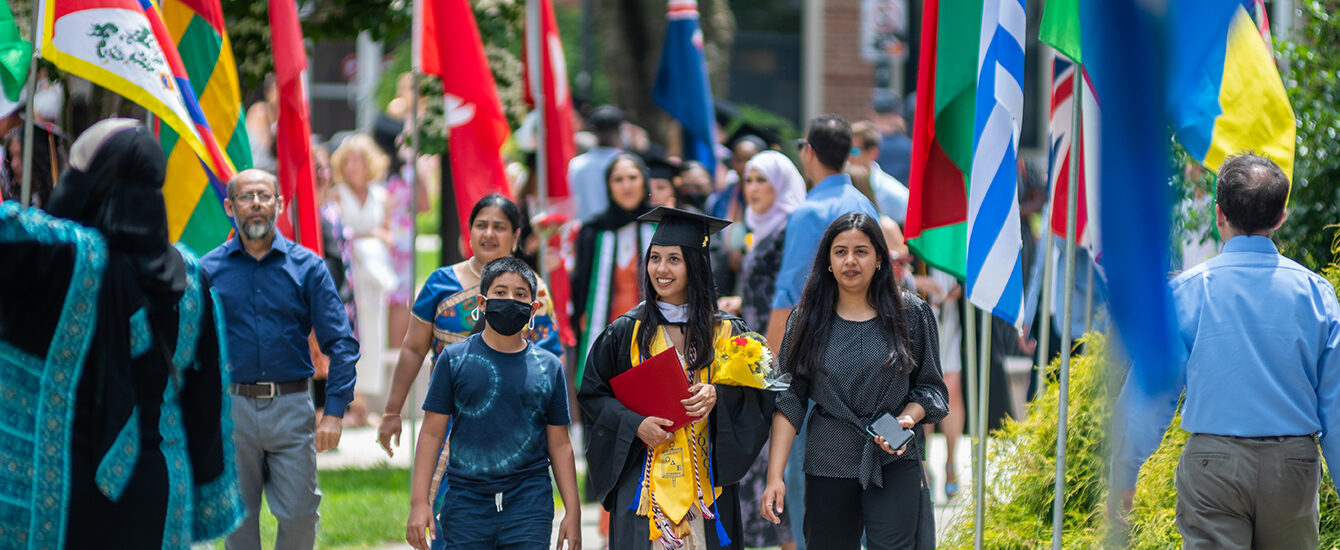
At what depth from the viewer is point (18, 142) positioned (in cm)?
746

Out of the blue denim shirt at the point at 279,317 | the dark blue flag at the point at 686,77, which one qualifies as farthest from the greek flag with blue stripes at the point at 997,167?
the dark blue flag at the point at 686,77

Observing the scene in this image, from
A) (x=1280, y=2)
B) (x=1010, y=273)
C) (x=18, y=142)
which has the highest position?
(x=1280, y=2)

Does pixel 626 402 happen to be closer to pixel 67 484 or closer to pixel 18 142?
pixel 67 484

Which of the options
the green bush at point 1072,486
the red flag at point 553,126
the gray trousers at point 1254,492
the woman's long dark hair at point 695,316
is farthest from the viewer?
the red flag at point 553,126

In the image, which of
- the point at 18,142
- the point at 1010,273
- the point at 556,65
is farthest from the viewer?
the point at 556,65

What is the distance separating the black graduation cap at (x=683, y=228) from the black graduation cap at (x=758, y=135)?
A: 5.56 meters

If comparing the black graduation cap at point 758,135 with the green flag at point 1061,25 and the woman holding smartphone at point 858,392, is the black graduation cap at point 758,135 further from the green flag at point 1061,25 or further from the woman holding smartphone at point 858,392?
the green flag at point 1061,25

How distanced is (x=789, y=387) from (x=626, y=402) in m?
0.60

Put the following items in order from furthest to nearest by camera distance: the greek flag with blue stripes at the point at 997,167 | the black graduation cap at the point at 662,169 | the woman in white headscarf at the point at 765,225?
the black graduation cap at the point at 662,169 < the woman in white headscarf at the point at 765,225 < the greek flag with blue stripes at the point at 997,167

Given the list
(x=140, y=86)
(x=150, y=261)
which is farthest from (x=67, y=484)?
(x=140, y=86)

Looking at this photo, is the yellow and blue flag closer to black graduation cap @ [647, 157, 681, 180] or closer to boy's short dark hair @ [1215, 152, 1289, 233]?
boy's short dark hair @ [1215, 152, 1289, 233]

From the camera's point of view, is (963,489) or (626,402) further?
(963,489)

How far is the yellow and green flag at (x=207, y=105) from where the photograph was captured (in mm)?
7137

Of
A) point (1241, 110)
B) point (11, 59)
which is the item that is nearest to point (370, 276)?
point (11, 59)
